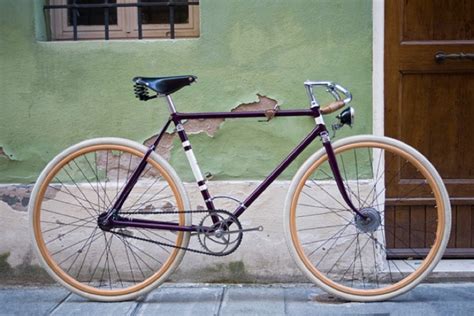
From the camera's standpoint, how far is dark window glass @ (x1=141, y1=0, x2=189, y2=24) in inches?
194

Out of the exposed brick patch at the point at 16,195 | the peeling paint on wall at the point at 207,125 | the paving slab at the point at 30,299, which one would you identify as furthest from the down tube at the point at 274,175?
the exposed brick patch at the point at 16,195

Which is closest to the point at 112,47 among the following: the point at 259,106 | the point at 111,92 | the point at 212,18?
the point at 111,92

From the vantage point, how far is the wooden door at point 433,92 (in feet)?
15.5

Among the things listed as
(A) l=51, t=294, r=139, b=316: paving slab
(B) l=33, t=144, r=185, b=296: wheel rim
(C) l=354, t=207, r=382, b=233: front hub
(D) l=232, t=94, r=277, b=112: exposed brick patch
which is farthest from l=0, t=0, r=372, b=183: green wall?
(A) l=51, t=294, r=139, b=316: paving slab

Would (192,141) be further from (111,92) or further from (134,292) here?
(134,292)

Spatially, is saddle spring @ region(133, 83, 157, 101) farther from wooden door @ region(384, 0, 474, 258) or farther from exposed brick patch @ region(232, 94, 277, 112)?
wooden door @ region(384, 0, 474, 258)

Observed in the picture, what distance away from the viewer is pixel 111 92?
473 cm

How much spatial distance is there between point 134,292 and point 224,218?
2.23 feet

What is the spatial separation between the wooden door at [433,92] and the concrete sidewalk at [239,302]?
1.94 feet

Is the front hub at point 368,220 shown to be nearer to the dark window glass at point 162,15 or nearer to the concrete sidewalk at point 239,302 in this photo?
the concrete sidewalk at point 239,302

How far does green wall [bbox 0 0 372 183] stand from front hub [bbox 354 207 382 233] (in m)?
0.63

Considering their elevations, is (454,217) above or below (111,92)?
below

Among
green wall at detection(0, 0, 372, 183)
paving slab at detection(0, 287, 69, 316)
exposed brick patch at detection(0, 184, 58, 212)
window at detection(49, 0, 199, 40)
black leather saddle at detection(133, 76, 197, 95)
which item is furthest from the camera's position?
window at detection(49, 0, 199, 40)

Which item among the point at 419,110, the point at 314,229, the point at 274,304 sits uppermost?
the point at 419,110
